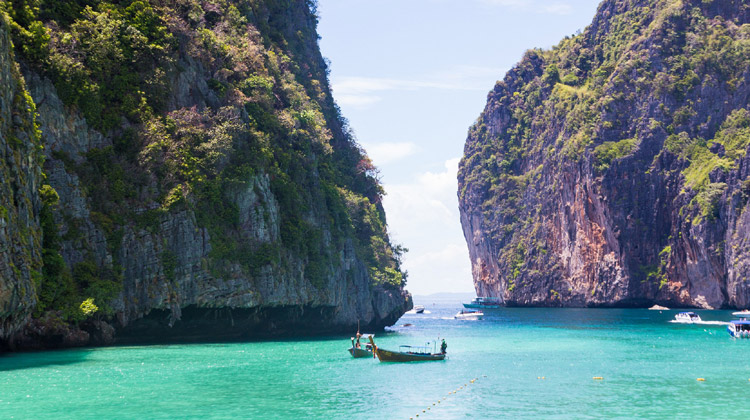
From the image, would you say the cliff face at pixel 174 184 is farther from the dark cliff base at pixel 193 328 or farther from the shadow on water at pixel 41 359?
the shadow on water at pixel 41 359

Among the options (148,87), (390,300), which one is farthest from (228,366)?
(390,300)

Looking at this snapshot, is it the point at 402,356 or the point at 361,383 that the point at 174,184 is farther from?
the point at 361,383

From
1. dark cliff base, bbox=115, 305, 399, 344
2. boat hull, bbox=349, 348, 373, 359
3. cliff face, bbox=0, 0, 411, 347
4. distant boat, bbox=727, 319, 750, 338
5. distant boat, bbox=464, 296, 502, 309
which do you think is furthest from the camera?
distant boat, bbox=464, 296, 502, 309

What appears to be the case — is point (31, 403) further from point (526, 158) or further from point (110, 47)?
point (526, 158)

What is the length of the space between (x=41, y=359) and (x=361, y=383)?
16968 millimetres

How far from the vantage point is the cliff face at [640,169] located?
4520 inches

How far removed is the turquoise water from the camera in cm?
2855

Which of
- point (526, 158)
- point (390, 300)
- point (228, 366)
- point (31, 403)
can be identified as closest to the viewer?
point (31, 403)

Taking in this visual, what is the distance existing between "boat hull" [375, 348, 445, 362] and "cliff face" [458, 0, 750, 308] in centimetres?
7236

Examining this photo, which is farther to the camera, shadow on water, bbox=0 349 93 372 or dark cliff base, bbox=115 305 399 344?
dark cliff base, bbox=115 305 399 344

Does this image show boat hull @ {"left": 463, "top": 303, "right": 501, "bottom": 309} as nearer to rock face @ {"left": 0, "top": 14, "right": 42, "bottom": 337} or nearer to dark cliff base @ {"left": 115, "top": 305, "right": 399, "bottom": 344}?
dark cliff base @ {"left": 115, "top": 305, "right": 399, "bottom": 344}

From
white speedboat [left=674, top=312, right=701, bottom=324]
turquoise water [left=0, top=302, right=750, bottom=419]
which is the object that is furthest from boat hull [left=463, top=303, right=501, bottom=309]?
turquoise water [left=0, top=302, right=750, bottom=419]

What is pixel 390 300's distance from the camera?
248 ft

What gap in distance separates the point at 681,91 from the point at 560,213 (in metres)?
34.2
